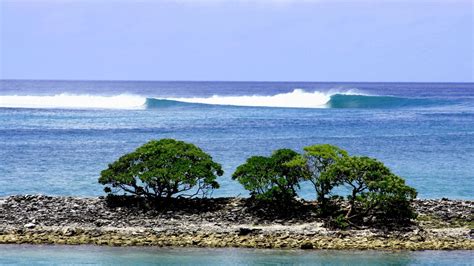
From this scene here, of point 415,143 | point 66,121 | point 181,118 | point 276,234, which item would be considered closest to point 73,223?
point 276,234

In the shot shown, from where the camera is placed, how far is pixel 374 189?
60.7 ft

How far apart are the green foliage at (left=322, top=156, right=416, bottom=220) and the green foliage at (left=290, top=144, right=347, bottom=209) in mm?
333

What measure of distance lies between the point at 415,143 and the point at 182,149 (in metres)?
20.4

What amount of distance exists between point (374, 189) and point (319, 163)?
1669 millimetres

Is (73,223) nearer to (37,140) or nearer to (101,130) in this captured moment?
(37,140)

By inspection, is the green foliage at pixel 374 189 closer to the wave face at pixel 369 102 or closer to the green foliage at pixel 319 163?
the green foliage at pixel 319 163

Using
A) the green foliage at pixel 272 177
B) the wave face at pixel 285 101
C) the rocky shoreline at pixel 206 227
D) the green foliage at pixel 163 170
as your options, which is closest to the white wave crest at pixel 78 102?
the wave face at pixel 285 101

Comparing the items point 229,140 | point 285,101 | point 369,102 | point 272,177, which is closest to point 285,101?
point 285,101

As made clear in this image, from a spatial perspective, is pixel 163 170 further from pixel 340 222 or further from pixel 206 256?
pixel 340 222

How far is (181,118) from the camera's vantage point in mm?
60000

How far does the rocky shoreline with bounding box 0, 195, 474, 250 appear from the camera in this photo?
56.8ft

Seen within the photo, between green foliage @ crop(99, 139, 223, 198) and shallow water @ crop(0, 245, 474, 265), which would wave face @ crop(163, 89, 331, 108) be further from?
shallow water @ crop(0, 245, 474, 265)

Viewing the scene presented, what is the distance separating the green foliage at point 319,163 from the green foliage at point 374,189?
1.09ft

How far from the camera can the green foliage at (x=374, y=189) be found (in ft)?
60.0
